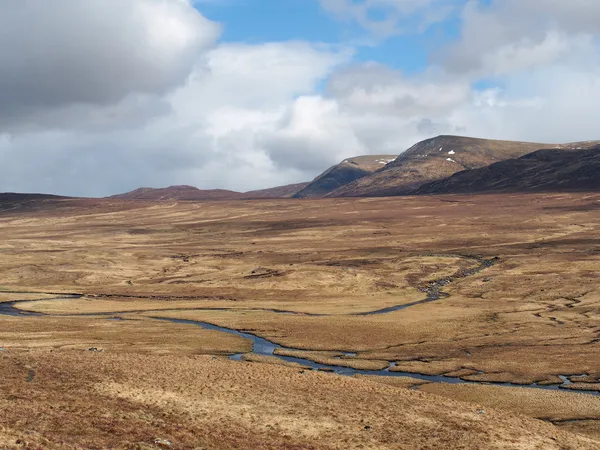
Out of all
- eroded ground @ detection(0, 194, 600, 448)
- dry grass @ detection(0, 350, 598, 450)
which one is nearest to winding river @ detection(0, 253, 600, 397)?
eroded ground @ detection(0, 194, 600, 448)

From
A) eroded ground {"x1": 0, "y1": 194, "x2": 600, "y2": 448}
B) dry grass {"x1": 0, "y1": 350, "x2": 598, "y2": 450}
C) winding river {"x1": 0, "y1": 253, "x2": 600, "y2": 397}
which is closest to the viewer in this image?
dry grass {"x1": 0, "y1": 350, "x2": 598, "y2": 450}

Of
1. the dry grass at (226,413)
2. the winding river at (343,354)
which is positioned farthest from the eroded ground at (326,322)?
the winding river at (343,354)

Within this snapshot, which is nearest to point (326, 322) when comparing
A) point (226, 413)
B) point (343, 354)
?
point (343, 354)

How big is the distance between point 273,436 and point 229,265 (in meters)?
115

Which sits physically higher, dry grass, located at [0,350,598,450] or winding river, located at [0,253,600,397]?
dry grass, located at [0,350,598,450]

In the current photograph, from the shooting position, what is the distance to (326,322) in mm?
78875

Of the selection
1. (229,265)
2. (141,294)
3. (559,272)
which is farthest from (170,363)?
→ (229,265)

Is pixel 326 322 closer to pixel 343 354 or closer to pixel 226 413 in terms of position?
pixel 343 354

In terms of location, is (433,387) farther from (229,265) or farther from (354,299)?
(229,265)

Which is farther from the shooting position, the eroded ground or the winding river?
the winding river

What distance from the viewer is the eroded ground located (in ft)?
121

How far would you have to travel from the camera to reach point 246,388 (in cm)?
4116

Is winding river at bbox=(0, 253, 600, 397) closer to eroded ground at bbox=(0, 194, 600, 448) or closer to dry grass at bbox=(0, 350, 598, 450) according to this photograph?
eroded ground at bbox=(0, 194, 600, 448)

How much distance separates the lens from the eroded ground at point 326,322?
36.8 m
